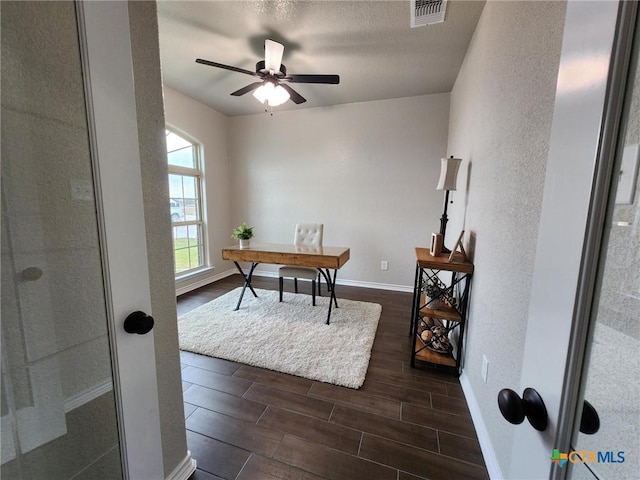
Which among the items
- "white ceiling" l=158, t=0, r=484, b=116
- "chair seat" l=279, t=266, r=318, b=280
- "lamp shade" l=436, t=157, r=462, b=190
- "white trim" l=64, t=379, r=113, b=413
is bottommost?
"chair seat" l=279, t=266, r=318, b=280

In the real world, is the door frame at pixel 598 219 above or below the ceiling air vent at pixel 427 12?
below

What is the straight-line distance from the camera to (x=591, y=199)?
38cm

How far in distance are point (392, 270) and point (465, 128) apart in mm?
2186

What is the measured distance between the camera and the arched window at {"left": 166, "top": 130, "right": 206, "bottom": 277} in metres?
3.71

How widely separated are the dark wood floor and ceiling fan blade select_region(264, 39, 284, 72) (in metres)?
2.65

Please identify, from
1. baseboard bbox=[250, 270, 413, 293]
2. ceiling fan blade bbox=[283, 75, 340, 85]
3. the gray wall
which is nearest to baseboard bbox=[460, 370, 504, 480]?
the gray wall

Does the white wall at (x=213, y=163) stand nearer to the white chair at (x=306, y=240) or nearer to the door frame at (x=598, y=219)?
the white chair at (x=306, y=240)

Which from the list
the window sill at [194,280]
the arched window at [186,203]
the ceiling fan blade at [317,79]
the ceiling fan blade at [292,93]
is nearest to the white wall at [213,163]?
the window sill at [194,280]

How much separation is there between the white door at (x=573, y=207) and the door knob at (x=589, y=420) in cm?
1

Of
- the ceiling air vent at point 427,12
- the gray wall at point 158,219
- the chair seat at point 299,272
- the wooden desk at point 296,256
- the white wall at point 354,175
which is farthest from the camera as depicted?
the white wall at point 354,175

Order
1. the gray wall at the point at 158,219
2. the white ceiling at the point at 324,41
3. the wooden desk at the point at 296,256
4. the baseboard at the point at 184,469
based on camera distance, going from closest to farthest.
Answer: the gray wall at the point at 158,219 < the baseboard at the point at 184,469 < the white ceiling at the point at 324,41 < the wooden desk at the point at 296,256

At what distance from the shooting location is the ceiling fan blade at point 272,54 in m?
2.13

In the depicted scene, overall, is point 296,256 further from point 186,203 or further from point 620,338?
point 620,338

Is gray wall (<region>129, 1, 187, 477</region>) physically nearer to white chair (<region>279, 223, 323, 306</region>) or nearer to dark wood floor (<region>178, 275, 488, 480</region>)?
dark wood floor (<region>178, 275, 488, 480</region>)
